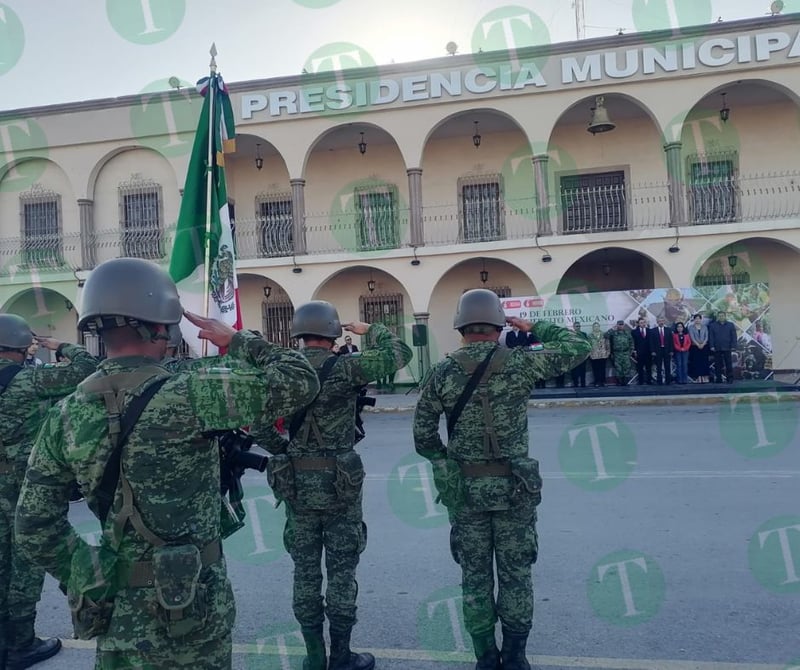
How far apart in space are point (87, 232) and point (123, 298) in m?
18.5

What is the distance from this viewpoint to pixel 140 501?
2.18 metres

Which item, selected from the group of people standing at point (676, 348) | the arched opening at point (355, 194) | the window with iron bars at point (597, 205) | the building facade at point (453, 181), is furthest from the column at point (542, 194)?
the arched opening at point (355, 194)

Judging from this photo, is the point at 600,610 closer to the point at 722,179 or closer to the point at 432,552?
the point at 432,552

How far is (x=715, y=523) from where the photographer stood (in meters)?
5.52

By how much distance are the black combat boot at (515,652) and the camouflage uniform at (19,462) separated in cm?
256

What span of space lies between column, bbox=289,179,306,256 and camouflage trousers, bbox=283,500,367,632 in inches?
570

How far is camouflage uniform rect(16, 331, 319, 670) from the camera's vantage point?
2.14 metres

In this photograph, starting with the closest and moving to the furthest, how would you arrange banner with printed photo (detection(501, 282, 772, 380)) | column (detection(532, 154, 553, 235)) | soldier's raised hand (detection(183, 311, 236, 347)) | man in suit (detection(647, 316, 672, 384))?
soldier's raised hand (detection(183, 311, 236, 347)) < man in suit (detection(647, 316, 672, 384)) < banner with printed photo (detection(501, 282, 772, 380)) < column (detection(532, 154, 553, 235))

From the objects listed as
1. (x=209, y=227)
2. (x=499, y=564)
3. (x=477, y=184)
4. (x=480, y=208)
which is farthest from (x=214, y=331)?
(x=477, y=184)

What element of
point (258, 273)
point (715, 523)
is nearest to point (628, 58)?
point (258, 273)

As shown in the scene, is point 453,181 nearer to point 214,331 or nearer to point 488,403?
point 488,403

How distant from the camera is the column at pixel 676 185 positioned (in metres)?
16.0

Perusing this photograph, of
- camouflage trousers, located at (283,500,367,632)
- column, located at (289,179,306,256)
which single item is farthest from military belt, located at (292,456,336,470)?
column, located at (289,179,306,256)

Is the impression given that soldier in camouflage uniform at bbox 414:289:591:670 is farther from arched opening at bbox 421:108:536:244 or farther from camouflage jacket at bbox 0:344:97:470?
arched opening at bbox 421:108:536:244
